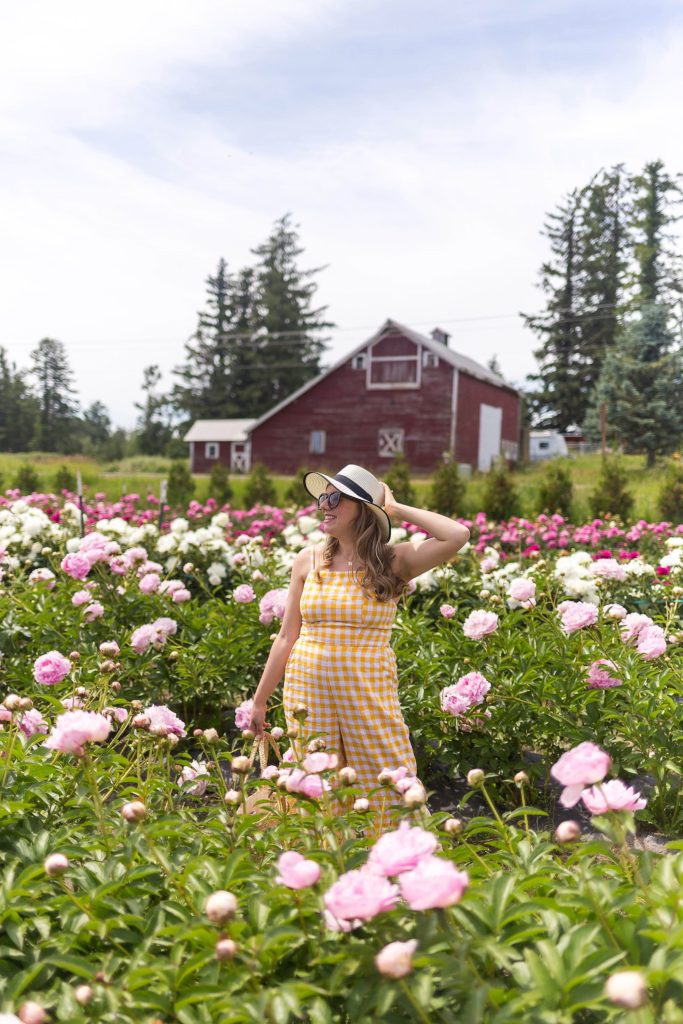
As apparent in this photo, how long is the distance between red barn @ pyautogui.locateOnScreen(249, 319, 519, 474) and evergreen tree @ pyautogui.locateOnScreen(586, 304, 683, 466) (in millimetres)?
4528

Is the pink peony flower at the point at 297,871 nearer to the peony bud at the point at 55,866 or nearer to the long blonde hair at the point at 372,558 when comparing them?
the peony bud at the point at 55,866

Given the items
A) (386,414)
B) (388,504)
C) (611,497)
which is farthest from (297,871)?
(386,414)

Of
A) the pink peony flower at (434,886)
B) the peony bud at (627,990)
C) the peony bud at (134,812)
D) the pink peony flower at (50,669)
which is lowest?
the pink peony flower at (50,669)

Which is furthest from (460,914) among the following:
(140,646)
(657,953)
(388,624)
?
(140,646)

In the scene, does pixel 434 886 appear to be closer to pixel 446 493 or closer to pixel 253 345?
pixel 446 493

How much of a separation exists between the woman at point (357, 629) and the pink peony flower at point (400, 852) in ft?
5.49

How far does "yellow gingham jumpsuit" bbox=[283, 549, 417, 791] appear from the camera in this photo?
3.01 meters

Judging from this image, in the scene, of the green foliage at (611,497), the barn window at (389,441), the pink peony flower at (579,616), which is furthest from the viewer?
the barn window at (389,441)

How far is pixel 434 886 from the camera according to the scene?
1.21 metres

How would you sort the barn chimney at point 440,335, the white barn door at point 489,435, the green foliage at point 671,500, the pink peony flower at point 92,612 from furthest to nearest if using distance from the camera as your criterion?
the barn chimney at point 440,335, the white barn door at point 489,435, the green foliage at point 671,500, the pink peony flower at point 92,612

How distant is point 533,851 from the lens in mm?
1784

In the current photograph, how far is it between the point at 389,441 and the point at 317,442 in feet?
8.72

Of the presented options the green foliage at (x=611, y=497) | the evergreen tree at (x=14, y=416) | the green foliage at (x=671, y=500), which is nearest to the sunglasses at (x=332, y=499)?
the green foliage at (x=671, y=500)

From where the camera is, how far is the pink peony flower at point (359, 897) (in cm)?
124
